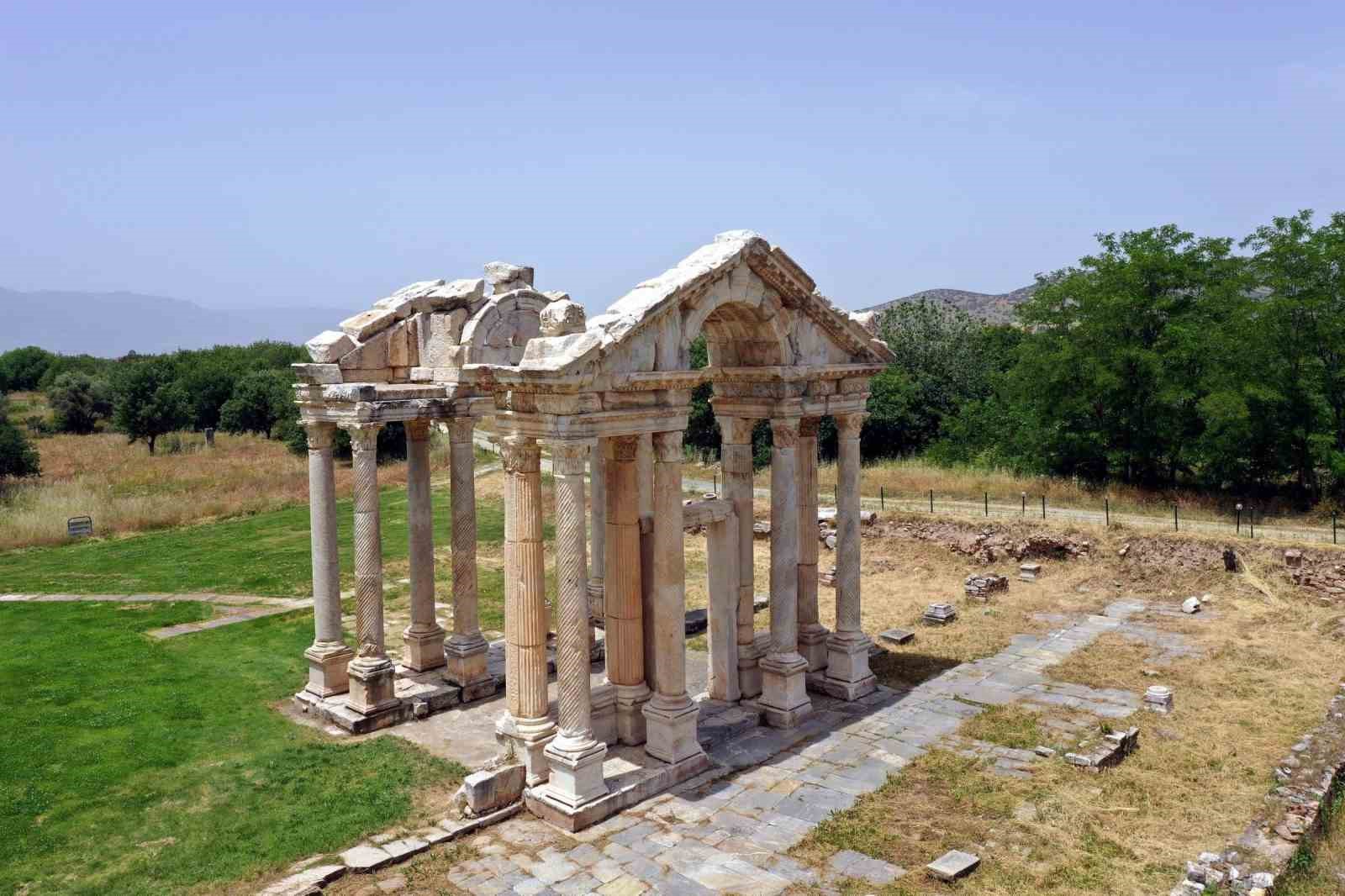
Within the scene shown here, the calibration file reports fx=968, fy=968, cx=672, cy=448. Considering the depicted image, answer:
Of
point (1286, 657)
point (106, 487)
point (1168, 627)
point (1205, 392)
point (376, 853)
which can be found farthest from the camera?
point (106, 487)

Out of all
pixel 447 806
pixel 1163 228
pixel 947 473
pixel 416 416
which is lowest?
pixel 447 806

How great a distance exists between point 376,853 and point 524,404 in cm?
570

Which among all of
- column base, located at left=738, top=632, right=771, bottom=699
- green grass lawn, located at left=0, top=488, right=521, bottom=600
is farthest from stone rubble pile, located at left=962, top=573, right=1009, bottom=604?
green grass lawn, located at left=0, top=488, right=521, bottom=600

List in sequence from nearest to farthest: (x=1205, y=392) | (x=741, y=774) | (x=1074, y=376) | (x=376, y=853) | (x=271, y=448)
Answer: (x=376, y=853) < (x=741, y=774) < (x=1205, y=392) < (x=1074, y=376) < (x=271, y=448)

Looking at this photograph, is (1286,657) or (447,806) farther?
(1286,657)

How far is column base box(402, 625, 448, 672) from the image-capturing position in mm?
17844

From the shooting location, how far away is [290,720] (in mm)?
16188

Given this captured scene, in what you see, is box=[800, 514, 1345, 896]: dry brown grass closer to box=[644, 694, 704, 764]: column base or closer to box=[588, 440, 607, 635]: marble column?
box=[644, 694, 704, 764]: column base

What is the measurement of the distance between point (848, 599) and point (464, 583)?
6.82 metres

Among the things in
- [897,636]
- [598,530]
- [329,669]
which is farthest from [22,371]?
[897,636]

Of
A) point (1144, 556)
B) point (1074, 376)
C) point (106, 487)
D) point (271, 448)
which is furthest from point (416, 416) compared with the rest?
point (271, 448)

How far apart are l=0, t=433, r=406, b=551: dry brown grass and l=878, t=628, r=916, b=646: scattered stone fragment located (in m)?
26.7

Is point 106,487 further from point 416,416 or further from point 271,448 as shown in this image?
point 416,416

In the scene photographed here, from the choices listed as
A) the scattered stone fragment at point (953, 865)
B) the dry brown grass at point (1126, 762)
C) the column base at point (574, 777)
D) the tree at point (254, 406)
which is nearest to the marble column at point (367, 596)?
the column base at point (574, 777)
